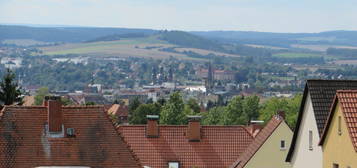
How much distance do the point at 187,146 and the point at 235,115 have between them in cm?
7395

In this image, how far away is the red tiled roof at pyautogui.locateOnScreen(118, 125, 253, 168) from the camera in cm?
5444

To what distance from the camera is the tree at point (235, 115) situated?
125250 mm

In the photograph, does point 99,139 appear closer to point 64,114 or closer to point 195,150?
point 64,114

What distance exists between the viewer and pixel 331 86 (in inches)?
1237

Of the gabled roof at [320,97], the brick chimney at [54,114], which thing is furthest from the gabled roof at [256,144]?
the gabled roof at [320,97]

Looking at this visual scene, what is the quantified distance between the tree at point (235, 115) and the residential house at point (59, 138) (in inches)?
3267

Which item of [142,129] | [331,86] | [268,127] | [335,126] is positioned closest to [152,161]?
[142,129]

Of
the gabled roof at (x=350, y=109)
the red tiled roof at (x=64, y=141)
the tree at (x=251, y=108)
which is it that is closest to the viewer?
the gabled roof at (x=350, y=109)

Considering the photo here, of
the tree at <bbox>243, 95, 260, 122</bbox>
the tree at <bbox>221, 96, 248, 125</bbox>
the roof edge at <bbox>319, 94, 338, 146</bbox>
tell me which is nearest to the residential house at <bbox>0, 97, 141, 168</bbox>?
the roof edge at <bbox>319, 94, 338, 146</bbox>

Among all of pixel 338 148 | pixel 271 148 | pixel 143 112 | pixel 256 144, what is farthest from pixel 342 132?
pixel 143 112

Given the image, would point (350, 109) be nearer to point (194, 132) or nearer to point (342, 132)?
point (342, 132)

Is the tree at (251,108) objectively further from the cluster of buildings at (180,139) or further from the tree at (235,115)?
the cluster of buildings at (180,139)

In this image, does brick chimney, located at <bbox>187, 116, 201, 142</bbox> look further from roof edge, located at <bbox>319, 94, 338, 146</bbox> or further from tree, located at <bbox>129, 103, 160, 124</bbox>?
tree, located at <bbox>129, 103, 160, 124</bbox>

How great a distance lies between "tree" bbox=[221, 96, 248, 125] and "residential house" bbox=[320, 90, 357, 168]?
314ft
